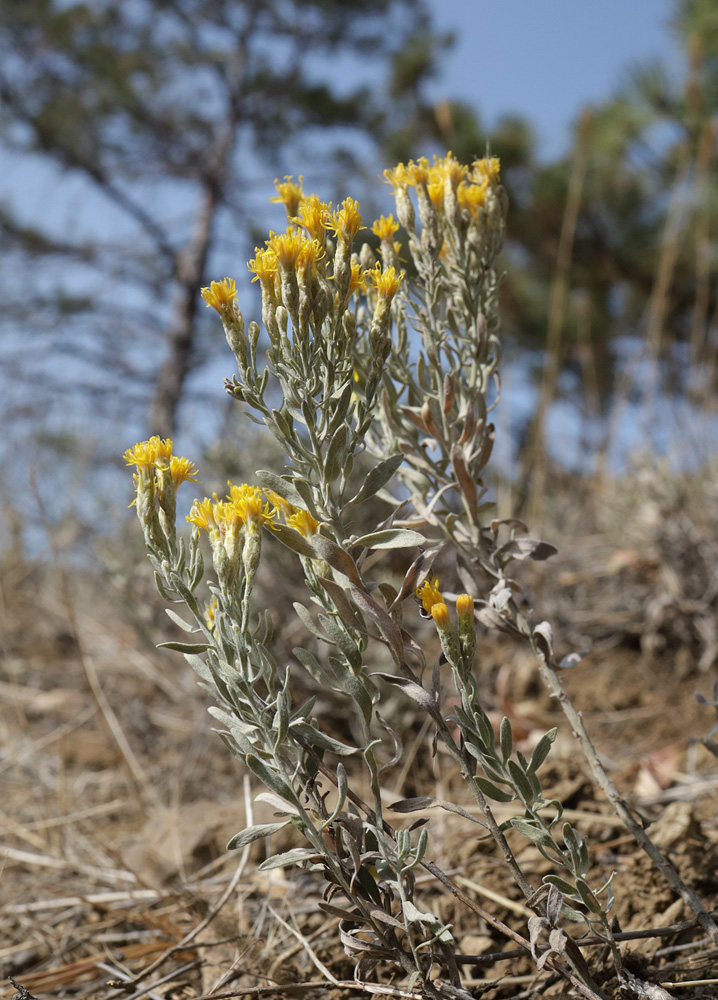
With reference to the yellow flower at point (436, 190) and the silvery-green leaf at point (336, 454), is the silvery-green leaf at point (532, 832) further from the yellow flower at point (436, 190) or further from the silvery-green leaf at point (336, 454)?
the yellow flower at point (436, 190)

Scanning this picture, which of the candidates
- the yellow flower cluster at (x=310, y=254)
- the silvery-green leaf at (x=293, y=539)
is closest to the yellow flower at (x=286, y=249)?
the yellow flower cluster at (x=310, y=254)

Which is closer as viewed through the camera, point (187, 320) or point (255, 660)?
point (255, 660)

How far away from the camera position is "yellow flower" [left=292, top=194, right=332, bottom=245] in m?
1.00

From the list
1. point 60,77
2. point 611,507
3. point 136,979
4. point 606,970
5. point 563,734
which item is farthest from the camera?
point 60,77

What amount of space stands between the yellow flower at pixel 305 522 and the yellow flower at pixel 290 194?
0.47m

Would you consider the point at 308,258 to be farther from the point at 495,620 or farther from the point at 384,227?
the point at 495,620

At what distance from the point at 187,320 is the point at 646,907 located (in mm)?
8357

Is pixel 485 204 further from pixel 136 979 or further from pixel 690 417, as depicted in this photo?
pixel 690 417

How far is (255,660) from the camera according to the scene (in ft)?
3.21

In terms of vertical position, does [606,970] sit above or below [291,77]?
below

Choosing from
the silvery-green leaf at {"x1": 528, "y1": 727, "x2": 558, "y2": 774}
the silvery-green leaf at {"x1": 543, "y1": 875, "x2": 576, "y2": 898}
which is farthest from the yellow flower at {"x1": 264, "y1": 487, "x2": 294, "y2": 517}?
the silvery-green leaf at {"x1": 543, "y1": 875, "x2": 576, "y2": 898}

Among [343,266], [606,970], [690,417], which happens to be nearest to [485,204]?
[343,266]

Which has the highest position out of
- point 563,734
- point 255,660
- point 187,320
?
point 187,320

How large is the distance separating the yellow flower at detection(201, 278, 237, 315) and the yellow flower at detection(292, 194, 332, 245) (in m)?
0.12
